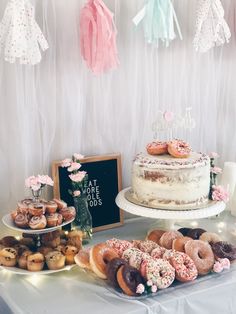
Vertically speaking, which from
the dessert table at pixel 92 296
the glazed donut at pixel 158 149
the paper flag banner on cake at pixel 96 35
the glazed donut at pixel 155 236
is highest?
the paper flag banner on cake at pixel 96 35

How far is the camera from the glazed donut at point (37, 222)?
4.16ft

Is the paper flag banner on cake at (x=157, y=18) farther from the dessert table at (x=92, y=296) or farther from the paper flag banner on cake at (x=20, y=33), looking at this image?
the dessert table at (x=92, y=296)

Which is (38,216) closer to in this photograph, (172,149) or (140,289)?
(140,289)

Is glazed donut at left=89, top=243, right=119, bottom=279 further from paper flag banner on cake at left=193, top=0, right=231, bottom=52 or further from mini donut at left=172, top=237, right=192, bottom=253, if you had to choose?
paper flag banner on cake at left=193, top=0, right=231, bottom=52

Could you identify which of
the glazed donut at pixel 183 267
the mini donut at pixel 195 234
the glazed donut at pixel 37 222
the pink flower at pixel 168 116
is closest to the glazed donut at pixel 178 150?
the pink flower at pixel 168 116

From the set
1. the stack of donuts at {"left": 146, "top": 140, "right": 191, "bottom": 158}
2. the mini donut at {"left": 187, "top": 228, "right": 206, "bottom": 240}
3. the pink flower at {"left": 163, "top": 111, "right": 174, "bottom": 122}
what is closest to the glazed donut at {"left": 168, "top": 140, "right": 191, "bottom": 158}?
the stack of donuts at {"left": 146, "top": 140, "right": 191, "bottom": 158}

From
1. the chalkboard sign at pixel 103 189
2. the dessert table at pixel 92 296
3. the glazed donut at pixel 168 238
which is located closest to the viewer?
the dessert table at pixel 92 296

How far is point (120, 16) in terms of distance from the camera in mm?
1601

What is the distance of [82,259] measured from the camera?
1.24 metres

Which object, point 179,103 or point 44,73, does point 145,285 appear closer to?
point 44,73

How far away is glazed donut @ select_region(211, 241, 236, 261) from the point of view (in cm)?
130

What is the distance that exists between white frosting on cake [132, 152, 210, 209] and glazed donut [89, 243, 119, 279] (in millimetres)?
258

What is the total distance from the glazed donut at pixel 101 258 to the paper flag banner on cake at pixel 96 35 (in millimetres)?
552

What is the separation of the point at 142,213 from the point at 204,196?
0.21 meters
